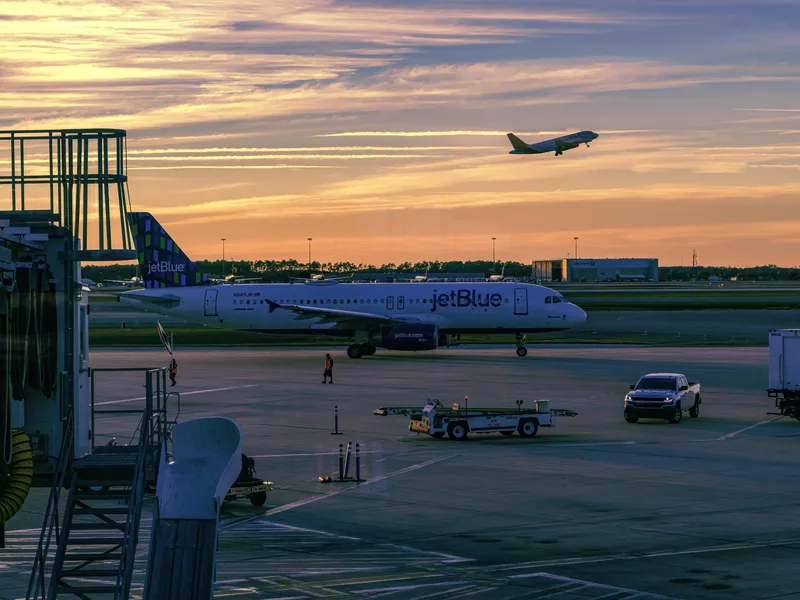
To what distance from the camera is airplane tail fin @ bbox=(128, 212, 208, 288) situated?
273 feet

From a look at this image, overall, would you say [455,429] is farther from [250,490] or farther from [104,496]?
[104,496]

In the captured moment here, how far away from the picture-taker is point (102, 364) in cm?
7381

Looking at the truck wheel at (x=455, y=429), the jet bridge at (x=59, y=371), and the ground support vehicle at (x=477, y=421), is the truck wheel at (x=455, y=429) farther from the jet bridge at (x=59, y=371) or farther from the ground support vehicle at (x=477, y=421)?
the jet bridge at (x=59, y=371)

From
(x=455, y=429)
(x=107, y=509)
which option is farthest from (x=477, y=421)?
(x=107, y=509)

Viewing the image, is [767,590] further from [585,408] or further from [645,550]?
[585,408]

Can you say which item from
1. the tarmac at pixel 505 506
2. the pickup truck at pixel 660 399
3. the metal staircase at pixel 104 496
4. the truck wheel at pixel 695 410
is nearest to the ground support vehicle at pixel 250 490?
the tarmac at pixel 505 506

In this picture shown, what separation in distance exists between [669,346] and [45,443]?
78417mm

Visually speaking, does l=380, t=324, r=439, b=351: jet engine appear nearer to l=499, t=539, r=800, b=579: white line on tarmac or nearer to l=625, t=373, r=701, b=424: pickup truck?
l=625, t=373, r=701, b=424: pickup truck

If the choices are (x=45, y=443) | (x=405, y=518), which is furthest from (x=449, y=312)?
(x=45, y=443)

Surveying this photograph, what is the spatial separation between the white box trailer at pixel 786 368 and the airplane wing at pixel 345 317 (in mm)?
35046

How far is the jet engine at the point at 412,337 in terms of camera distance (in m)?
74.4

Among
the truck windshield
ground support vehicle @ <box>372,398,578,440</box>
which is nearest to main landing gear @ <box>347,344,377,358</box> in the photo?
the truck windshield

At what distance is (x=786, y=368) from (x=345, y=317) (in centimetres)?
3683

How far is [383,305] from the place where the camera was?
79.8 m
